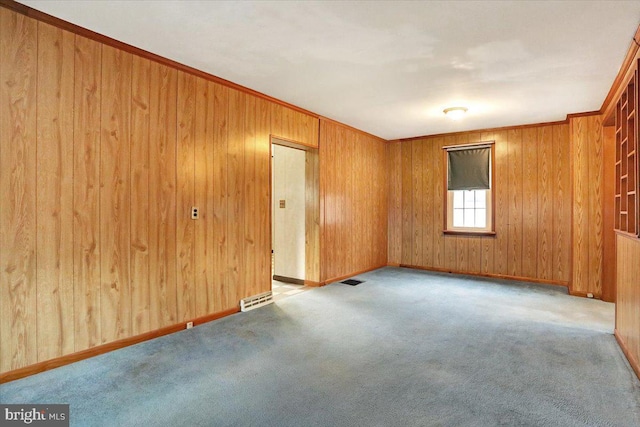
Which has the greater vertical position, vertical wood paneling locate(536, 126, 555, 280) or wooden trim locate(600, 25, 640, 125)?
wooden trim locate(600, 25, 640, 125)

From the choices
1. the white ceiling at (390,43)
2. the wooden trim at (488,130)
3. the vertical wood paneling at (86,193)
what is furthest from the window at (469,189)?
the vertical wood paneling at (86,193)

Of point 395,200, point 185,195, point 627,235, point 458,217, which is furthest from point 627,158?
point 395,200

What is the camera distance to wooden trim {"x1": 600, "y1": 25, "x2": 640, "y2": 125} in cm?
272

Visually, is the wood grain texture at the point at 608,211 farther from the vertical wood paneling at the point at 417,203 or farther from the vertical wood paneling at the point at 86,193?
the vertical wood paneling at the point at 86,193


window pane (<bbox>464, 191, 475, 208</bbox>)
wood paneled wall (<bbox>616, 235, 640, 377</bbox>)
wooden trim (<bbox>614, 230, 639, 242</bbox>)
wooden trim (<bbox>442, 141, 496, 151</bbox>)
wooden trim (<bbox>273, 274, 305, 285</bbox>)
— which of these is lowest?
wooden trim (<bbox>273, 274, 305, 285</bbox>)

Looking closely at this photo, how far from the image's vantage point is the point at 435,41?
2.74 m

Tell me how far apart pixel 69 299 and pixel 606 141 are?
6.18 meters

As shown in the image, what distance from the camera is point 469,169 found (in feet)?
19.9

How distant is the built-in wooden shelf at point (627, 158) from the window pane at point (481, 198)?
2632mm

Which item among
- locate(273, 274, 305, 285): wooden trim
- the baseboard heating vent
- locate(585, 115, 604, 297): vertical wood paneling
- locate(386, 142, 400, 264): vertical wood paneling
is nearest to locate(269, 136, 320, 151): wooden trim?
the baseboard heating vent

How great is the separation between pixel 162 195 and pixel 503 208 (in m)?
5.21

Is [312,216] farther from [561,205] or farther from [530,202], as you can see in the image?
[561,205]

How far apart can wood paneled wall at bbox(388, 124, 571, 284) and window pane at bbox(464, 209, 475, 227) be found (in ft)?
0.88

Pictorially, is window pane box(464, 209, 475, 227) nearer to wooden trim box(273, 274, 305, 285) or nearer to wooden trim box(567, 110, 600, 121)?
wooden trim box(567, 110, 600, 121)
